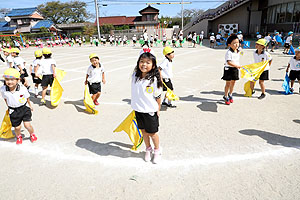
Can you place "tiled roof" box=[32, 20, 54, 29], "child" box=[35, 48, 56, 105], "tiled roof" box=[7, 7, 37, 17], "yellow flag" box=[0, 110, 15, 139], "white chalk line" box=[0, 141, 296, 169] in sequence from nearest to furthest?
"white chalk line" box=[0, 141, 296, 169] < "yellow flag" box=[0, 110, 15, 139] < "child" box=[35, 48, 56, 105] < "tiled roof" box=[32, 20, 54, 29] < "tiled roof" box=[7, 7, 37, 17]

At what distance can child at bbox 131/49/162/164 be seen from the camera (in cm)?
281

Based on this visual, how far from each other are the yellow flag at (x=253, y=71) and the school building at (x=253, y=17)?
24.2 m

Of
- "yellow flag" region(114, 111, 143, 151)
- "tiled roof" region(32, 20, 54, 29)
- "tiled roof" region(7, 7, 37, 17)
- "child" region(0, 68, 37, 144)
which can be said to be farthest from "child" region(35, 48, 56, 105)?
"tiled roof" region(7, 7, 37, 17)

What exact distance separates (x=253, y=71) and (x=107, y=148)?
4.44m

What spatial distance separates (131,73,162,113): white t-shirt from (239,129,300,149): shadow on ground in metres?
2.20

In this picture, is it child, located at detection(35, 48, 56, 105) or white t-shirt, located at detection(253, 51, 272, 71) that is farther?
child, located at detection(35, 48, 56, 105)

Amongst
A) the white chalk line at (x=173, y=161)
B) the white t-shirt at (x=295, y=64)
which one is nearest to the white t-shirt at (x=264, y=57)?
the white t-shirt at (x=295, y=64)

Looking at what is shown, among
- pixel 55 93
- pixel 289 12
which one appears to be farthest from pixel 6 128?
pixel 289 12

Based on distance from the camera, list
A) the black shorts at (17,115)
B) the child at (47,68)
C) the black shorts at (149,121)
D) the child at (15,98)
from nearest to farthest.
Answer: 1. the black shorts at (149,121)
2. the child at (15,98)
3. the black shorts at (17,115)
4. the child at (47,68)

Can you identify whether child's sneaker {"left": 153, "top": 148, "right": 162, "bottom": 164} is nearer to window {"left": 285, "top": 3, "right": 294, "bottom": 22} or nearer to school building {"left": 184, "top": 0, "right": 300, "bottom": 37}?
school building {"left": 184, "top": 0, "right": 300, "bottom": 37}

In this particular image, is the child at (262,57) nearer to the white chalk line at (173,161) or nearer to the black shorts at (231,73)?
the black shorts at (231,73)

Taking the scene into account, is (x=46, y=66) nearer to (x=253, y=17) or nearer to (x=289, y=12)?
(x=289, y=12)

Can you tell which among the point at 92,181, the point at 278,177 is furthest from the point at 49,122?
the point at 278,177

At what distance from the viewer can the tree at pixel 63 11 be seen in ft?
202
